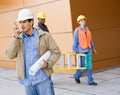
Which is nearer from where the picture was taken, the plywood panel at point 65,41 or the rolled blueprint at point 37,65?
the rolled blueprint at point 37,65

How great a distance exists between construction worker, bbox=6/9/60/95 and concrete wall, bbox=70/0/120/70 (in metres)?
5.90

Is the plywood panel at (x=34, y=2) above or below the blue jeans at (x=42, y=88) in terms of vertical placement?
above

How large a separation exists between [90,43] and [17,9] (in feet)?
17.2

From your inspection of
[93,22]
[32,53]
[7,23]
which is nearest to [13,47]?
[32,53]

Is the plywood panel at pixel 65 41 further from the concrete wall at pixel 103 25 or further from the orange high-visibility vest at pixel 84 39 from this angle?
the orange high-visibility vest at pixel 84 39

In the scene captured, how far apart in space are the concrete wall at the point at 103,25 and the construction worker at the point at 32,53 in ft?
19.4

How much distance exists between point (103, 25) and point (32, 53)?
710 cm

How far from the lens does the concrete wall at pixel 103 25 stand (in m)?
10.4

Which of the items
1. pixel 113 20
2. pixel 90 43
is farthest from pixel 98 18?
pixel 90 43

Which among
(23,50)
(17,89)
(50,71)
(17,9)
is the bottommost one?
(17,89)

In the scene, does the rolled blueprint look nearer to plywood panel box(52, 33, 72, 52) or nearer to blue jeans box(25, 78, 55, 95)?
blue jeans box(25, 78, 55, 95)

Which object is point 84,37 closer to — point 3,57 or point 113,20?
point 113,20

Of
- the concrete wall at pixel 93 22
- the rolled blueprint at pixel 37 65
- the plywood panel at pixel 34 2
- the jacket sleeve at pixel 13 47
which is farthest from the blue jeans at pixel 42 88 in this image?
the plywood panel at pixel 34 2

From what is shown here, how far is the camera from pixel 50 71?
14.1 feet
